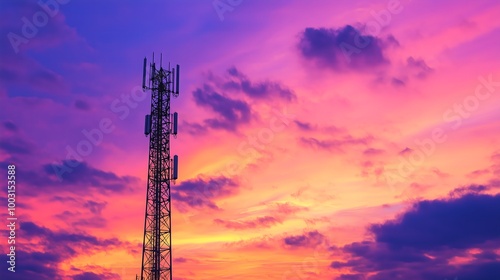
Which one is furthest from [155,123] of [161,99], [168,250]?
Answer: [168,250]

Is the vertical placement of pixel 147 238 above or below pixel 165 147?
below

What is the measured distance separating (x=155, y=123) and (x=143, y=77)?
17.5 ft

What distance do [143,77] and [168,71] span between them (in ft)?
9.20

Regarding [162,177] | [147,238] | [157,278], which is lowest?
[157,278]

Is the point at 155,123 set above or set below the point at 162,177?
above

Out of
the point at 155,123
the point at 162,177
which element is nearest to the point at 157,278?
the point at 162,177

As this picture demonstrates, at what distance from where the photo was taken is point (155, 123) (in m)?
70.7

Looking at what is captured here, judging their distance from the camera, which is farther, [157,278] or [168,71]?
[168,71]

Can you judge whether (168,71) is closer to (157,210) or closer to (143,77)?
(143,77)

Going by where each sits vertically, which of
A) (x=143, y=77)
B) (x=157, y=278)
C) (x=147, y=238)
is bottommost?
(x=157, y=278)

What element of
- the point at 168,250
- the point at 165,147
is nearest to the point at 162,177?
the point at 165,147

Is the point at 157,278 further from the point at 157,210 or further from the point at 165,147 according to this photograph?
the point at 165,147

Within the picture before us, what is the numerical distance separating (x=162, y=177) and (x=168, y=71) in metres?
11.7

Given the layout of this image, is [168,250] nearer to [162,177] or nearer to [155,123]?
[162,177]
